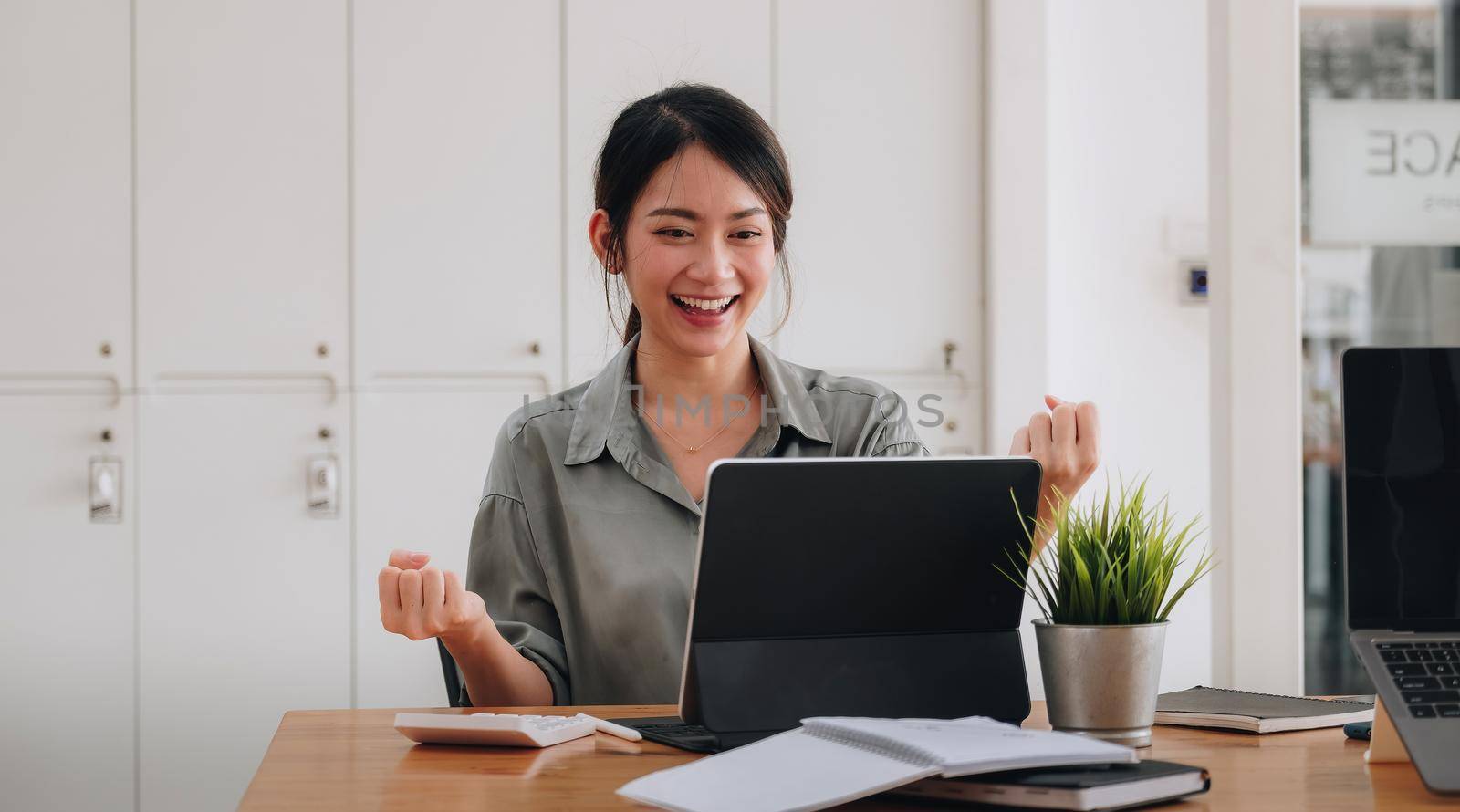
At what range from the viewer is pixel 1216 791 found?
961 mm

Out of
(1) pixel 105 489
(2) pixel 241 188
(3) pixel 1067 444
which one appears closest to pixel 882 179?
(2) pixel 241 188

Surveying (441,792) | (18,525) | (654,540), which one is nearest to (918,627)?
(441,792)

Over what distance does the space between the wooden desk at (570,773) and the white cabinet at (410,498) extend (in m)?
1.75

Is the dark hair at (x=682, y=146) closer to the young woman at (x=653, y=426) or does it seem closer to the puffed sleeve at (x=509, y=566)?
the young woman at (x=653, y=426)

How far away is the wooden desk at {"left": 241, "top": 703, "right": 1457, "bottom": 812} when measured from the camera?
93cm

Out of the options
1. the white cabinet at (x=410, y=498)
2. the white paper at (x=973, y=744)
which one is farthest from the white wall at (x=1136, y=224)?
the white paper at (x=973, y=744)

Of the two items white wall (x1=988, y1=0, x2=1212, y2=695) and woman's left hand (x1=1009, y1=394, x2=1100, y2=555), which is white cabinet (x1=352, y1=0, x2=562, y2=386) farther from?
woman's left hand (x1=1009, y1=394, x2=1100, y2=555)

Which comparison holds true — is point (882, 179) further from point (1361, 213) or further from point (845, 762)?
point (845, 762)

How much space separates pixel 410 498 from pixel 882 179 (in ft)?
4.26

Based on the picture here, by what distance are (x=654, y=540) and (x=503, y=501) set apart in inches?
7.8

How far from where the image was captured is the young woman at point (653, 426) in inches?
63.5

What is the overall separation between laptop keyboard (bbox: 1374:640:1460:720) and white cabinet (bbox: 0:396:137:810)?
257 cm

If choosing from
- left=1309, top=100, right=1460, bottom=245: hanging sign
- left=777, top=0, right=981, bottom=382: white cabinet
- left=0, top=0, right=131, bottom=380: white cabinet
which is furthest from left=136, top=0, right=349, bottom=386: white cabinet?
left=1309, top=100, right=1460, bottom=245: hanging sign

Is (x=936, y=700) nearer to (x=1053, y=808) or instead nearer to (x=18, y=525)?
(x=1053, y=808)
